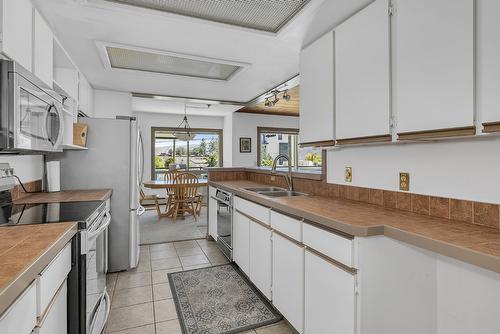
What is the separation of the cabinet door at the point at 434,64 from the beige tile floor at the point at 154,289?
1.69 meters

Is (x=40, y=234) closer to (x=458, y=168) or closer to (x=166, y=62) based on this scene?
(x=458, y=168)

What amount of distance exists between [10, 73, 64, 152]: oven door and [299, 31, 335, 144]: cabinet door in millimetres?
1890

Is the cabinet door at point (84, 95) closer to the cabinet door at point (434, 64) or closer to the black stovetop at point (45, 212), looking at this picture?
the black stovetop at point (45, 212)

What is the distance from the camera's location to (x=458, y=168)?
1.48 m

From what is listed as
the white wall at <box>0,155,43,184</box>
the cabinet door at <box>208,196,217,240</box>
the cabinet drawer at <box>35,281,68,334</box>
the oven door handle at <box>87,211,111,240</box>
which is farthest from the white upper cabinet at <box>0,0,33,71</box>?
the cabinet door at <box>208,196,217,240</box>

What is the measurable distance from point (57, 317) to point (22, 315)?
1.51 ft

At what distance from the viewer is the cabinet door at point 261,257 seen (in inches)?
88.8

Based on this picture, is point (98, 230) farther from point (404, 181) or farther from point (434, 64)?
point (434, 64)

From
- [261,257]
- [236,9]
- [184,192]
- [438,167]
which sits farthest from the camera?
[184,192]

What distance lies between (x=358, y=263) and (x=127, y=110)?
4553 mm

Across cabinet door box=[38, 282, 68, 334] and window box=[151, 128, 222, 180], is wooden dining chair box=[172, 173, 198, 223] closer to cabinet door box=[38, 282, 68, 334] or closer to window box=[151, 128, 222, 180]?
window box=[151, 128, 222, 180]

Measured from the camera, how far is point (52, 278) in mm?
1149

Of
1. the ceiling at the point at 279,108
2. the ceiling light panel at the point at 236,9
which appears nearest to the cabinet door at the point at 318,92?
the ceiling light panel at the point at 236,9

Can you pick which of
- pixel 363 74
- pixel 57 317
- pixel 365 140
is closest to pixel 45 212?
pixel 57 317
